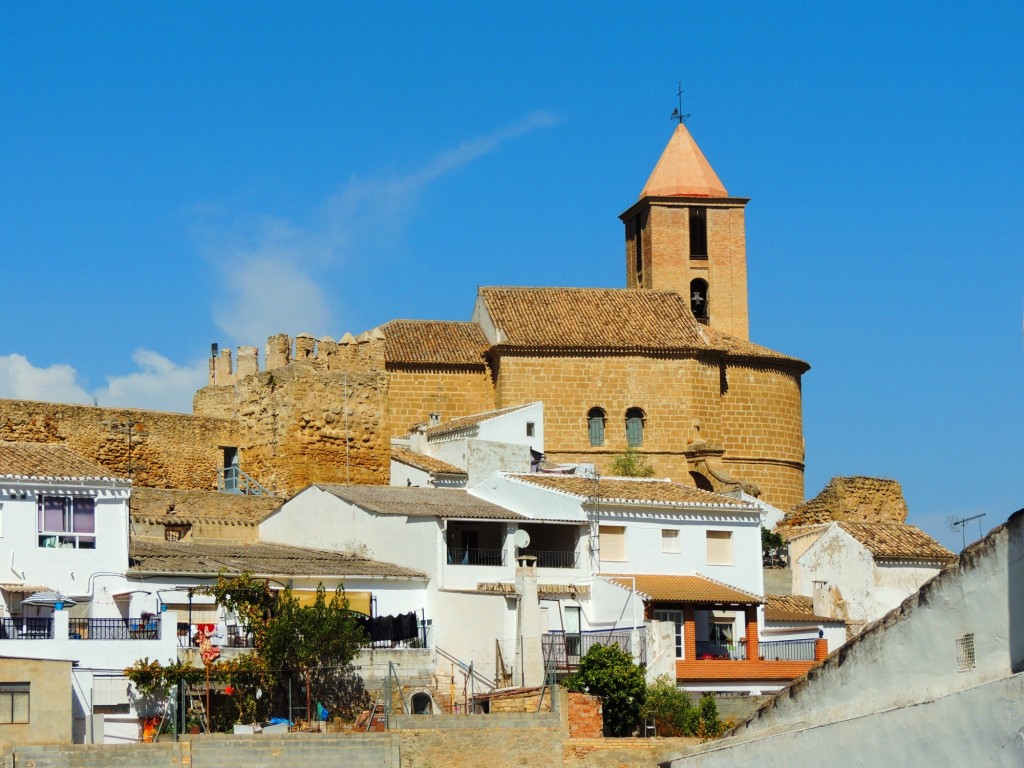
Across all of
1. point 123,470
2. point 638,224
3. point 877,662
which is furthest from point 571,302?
point 877,662

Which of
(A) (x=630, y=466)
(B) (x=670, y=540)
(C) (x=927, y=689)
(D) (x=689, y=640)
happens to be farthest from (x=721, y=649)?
(A) (x=630, y=466)

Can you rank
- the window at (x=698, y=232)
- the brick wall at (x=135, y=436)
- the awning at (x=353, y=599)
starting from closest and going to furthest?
1. the awning at (x=353, y=599)
2. the brick wall at (x=135, y=436)
3. the window at (x=698, y=232)

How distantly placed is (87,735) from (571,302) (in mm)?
27854

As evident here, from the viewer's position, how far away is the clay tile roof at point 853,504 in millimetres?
48406

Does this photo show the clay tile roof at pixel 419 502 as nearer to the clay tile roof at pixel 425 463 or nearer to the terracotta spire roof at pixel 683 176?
the clay tile roof at pixel 425 463

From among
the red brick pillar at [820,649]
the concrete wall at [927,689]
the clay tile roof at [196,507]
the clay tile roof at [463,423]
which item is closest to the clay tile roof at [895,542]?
the red brick pillar at [820,649]

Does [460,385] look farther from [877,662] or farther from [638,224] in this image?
[877,662]

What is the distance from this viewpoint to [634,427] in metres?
52.8

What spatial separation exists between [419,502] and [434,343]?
1589cm

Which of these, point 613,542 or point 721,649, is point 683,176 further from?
point 721,649

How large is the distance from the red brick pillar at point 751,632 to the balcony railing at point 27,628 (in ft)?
39.8

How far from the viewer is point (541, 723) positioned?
1147 inches

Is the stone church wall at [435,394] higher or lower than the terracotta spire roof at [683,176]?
lower

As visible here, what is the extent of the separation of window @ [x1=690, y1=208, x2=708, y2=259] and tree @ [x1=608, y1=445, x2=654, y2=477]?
1096 centimetres
